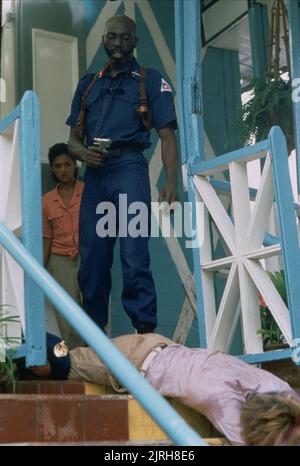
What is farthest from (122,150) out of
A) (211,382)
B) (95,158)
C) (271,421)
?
(271,421)

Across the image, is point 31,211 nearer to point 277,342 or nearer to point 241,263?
point 241,263

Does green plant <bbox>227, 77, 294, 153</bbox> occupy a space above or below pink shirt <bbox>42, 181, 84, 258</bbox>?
above

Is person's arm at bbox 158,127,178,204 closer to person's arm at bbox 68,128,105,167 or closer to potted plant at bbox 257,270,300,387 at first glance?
person's arm at bbox 68,128,105,167

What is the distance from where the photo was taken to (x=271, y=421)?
3592mm

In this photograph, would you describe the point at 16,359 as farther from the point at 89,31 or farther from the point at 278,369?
the point at 89,31

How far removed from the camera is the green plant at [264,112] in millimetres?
6238

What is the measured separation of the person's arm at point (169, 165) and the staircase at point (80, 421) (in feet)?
4.15

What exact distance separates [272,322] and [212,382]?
1.11 metres

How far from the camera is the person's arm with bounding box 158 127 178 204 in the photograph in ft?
17.1

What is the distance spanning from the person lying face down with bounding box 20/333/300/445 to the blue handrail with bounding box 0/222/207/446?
0.80 metres

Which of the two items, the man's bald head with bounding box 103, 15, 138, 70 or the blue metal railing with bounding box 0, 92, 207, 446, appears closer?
the blue metal railing with bounding box 0, 92, 207, 446

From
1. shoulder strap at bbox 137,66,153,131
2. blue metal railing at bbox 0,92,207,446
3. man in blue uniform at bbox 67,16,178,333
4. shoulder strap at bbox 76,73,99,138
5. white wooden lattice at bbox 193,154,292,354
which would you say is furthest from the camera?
shoulder strap at bbox 76,73,99,138

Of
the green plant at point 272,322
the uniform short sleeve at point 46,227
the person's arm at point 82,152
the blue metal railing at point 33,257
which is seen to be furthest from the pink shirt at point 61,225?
the blue metal railing at point 33,257

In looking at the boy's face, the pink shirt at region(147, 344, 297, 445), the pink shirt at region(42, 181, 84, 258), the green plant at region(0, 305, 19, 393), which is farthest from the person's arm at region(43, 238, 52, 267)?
the pink shirt at region(147, 344, 297, 445)
